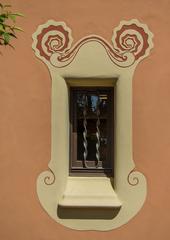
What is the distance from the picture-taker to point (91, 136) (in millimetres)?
5035

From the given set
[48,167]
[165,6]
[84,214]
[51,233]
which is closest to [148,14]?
[165,6]

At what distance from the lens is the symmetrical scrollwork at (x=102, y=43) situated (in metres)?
4.76

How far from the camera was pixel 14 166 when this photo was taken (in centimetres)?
477

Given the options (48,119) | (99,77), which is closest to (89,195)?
(48,119)

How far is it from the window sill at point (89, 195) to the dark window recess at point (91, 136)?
17cm

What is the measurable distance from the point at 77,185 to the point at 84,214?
1.09 feet

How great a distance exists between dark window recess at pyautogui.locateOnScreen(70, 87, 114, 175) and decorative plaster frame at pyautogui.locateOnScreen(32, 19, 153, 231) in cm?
24

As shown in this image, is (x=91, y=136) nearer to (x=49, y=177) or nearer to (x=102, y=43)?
(x=49, y=177)

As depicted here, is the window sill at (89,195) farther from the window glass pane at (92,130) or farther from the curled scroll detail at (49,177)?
the window glass pane at (92,130)

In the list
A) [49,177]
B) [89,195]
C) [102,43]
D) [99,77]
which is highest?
[102,43]

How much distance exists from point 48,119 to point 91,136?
569 mm

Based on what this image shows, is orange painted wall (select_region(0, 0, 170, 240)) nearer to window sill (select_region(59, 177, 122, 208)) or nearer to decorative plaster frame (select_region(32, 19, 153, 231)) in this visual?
decorative plaster frame (select_region(32, 19, 153, 231))

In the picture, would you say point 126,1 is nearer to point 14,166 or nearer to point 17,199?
point 14,166

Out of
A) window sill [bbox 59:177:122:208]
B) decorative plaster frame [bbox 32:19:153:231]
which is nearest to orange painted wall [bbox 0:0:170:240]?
decorative plaster frame [bbox 32:19:153:231]
